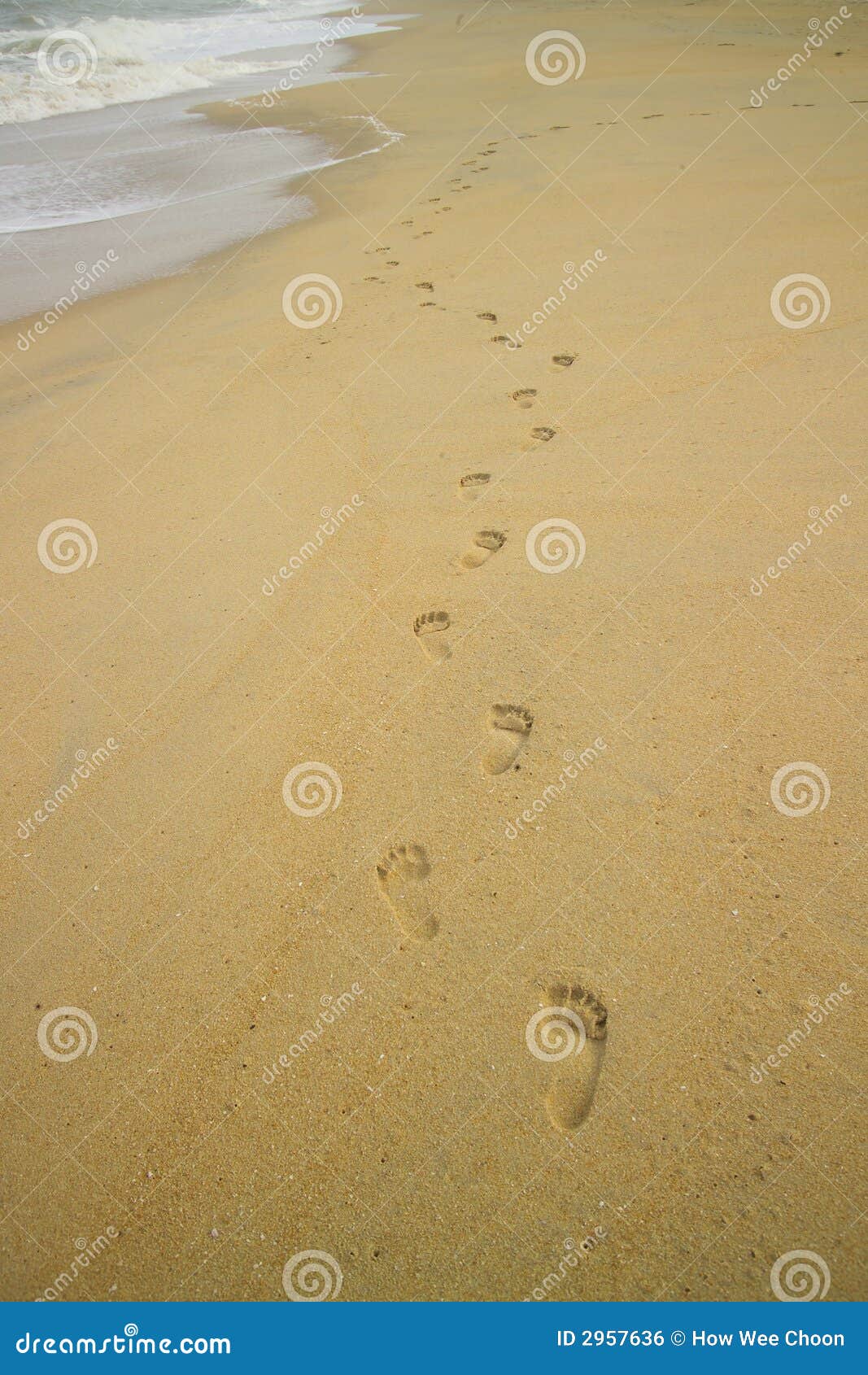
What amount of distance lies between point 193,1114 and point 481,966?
2.66 ft

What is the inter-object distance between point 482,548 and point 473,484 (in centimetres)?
50

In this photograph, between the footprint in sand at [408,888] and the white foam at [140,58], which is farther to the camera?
the white foam at [140,58]

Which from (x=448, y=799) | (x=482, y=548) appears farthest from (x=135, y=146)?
(x=448, y=799)

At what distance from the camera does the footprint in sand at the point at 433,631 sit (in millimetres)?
3014

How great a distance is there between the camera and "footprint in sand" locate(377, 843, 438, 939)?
2252 millimetres

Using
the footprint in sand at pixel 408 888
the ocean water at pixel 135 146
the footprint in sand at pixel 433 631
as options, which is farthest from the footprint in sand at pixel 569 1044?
the ocean water at pixel 135 146

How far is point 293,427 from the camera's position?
438cm

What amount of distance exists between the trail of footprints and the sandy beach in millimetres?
11

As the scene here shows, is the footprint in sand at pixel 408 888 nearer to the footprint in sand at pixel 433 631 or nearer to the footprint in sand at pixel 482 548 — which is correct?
the footprint in sand at pixel 433 631

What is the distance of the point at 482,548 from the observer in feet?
11.4

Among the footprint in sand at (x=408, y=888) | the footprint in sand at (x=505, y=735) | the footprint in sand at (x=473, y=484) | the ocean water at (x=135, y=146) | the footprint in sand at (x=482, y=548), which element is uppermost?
the ocean water at (x=135, y=146)

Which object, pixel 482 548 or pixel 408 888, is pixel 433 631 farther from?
pixel 408 888

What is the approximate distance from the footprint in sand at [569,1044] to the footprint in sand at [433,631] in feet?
4.34

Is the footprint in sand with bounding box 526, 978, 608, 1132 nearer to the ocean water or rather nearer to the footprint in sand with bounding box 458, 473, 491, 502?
the footprint in sand with bounding box 458, 473, 491, 502
